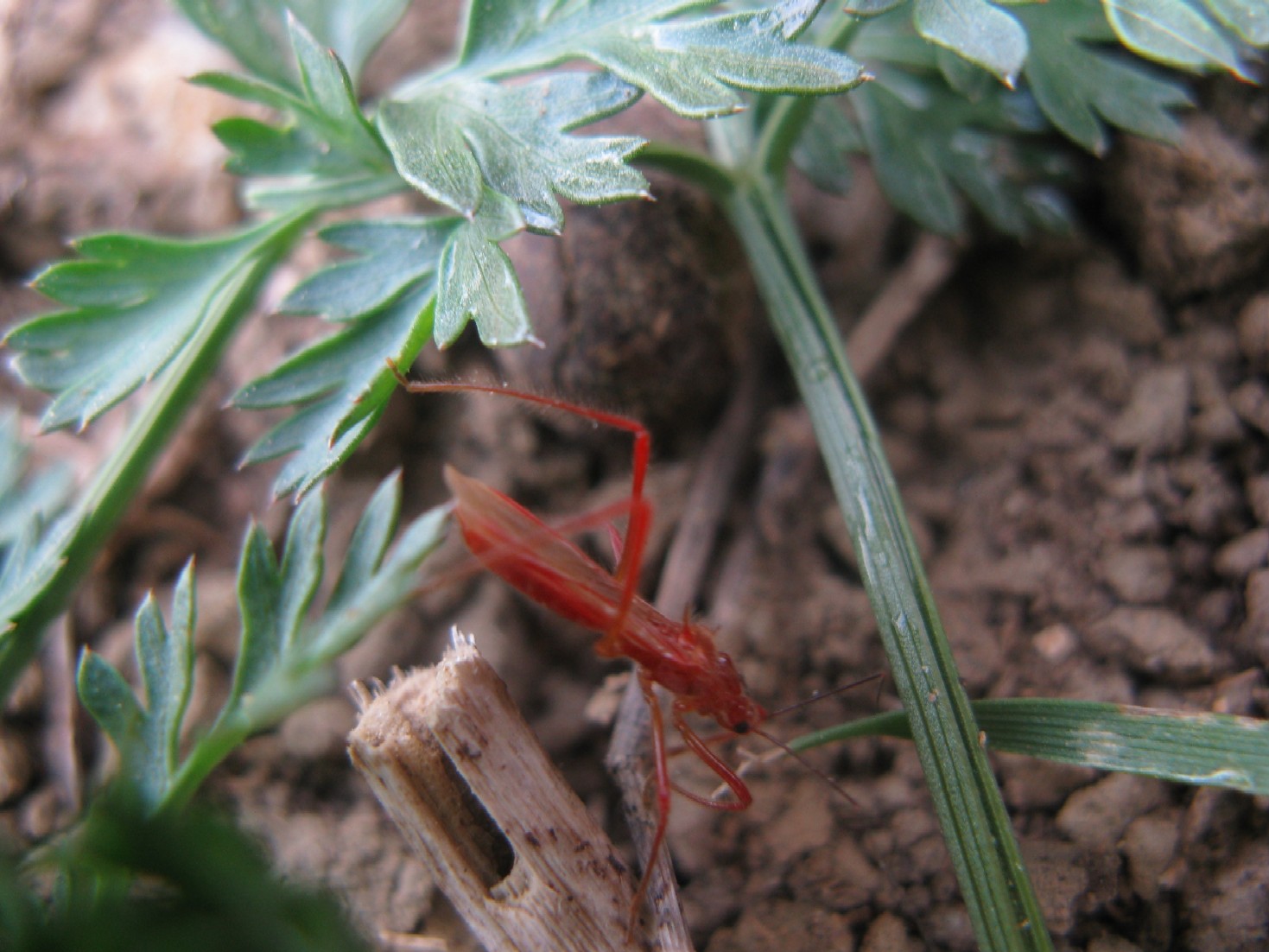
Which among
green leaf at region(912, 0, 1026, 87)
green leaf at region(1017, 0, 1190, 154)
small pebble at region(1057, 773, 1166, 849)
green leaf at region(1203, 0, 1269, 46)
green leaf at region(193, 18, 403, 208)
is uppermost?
green leaf at region(1203, 0, 1269, 46)

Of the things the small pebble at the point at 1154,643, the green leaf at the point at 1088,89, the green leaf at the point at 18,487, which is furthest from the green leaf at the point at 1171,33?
the green leaf at the point at 18,487

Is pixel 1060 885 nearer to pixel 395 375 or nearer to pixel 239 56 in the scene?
pixel 395 375

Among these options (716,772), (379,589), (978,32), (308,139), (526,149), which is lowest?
(716,772)

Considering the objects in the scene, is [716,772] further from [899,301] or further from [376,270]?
[899,301]

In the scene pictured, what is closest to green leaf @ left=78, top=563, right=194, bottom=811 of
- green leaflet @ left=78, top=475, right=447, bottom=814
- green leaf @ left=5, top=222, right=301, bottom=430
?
green leaflet @ left=78, top=475, right=447, bottom=814

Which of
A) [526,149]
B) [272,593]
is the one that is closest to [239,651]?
[272,593]

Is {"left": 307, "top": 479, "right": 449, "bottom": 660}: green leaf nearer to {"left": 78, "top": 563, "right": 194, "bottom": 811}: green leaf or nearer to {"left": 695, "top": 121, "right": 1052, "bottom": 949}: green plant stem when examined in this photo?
{"left": 78, "top": 563, "right": 194, "bottom": 811}: green leaf
